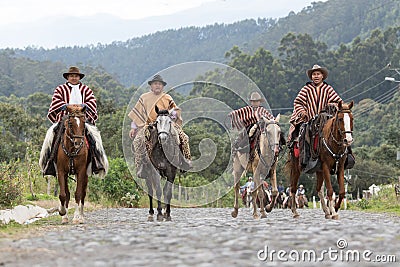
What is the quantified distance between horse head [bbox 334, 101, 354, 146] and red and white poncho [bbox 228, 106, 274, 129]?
2.57 m

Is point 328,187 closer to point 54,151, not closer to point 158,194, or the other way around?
point 158,194

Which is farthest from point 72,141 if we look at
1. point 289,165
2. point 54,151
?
point 289,165

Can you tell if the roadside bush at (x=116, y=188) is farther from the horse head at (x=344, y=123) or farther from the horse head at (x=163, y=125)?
the horse head at (x=344, y=123)

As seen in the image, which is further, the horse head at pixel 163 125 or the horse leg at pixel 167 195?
the horse leg at pixel 167 195

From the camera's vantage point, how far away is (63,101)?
555 inches

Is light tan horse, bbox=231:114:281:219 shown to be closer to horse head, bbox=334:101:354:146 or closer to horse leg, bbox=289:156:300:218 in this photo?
horse leg, bbox=289:156:300:218

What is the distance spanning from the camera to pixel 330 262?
621 cm

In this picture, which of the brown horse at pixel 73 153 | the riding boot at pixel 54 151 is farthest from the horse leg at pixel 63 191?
the riding boot at pixel 54 151

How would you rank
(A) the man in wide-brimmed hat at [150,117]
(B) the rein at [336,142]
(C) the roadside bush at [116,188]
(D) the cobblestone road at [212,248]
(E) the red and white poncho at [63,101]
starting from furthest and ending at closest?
(C) the roadside bush at [116,188] < (A) the man in wide-brimmed hat at [150,117] < (E) the red and white poncho at [63,101] < (B) the rein at [336,142] < (D) the cobblestone road at [212,248]

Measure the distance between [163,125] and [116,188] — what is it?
13261 mm

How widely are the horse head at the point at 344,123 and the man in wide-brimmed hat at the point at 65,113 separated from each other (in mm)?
5091

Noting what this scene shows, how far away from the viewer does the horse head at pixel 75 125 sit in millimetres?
12938

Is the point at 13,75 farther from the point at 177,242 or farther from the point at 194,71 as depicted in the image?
the point at 177,242

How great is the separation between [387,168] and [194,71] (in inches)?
2003
